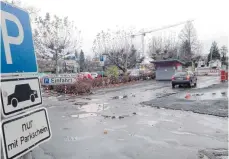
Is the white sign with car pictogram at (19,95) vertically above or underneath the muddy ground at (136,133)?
above

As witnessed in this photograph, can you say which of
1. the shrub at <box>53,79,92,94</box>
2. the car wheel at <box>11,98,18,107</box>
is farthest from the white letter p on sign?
the shrub at <box>53,79,92,94</box>

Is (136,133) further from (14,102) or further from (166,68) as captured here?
(166,68)

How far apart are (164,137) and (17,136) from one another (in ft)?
17.2

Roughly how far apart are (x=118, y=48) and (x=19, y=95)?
121 feet

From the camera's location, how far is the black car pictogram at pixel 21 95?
6.41ft

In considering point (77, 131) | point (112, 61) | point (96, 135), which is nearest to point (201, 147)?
point (96, 135)

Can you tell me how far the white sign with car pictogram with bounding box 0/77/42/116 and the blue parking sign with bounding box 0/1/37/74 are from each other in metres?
0.10

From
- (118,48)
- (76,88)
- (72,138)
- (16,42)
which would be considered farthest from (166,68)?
(16,42)

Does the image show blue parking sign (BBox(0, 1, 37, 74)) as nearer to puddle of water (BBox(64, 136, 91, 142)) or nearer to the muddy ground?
the muddy ground

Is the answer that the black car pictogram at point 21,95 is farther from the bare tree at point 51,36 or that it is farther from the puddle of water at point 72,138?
the bare tree at point 51,36

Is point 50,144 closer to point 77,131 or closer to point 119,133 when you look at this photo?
point 77,131

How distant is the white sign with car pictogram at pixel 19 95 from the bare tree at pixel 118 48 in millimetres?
33811

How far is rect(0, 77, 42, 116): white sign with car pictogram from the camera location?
6.18 feet

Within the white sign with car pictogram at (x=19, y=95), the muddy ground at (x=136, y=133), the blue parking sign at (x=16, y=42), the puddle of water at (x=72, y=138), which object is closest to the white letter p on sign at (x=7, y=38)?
the blue parking sign at (x=16, y=42)
